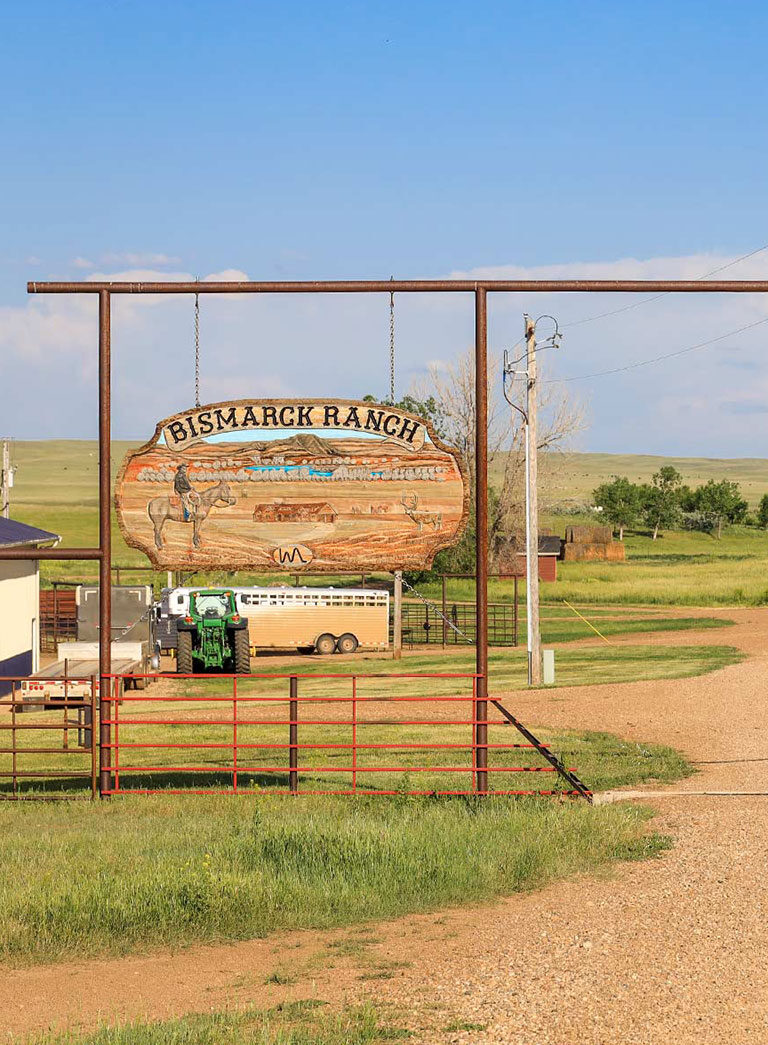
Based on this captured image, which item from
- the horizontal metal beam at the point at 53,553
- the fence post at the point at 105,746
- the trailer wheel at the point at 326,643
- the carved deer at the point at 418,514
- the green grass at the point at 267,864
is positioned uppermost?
the carved deer at the point at 418,514

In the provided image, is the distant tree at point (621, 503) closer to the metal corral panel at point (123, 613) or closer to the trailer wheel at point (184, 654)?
the metal corral panel at point (123, 613)

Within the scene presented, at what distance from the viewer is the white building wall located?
31.3m

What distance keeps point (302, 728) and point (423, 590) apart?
33944mm

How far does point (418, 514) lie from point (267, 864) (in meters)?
4.45

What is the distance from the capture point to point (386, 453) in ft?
44.3

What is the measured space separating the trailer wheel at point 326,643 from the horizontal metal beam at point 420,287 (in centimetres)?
2478

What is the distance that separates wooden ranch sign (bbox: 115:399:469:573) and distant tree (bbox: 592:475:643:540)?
3995 inches

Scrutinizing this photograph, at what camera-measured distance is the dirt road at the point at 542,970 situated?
7.30m

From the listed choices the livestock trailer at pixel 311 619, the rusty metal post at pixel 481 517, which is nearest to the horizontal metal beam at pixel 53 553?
the rusty metal post at pixel 481 517

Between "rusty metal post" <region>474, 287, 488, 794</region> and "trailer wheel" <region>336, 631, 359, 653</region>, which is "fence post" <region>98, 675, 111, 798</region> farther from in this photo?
"trailer wheel" <region>336, 631, 359, 653</region>

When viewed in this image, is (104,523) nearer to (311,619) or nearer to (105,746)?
(105,746)

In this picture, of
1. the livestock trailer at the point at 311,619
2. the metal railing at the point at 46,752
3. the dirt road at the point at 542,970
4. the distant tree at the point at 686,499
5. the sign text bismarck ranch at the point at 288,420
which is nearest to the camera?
the dirt road at the point at 542,970

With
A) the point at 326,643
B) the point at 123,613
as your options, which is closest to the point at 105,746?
the point at 326,643

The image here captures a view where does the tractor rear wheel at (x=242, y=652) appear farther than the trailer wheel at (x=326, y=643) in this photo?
No
